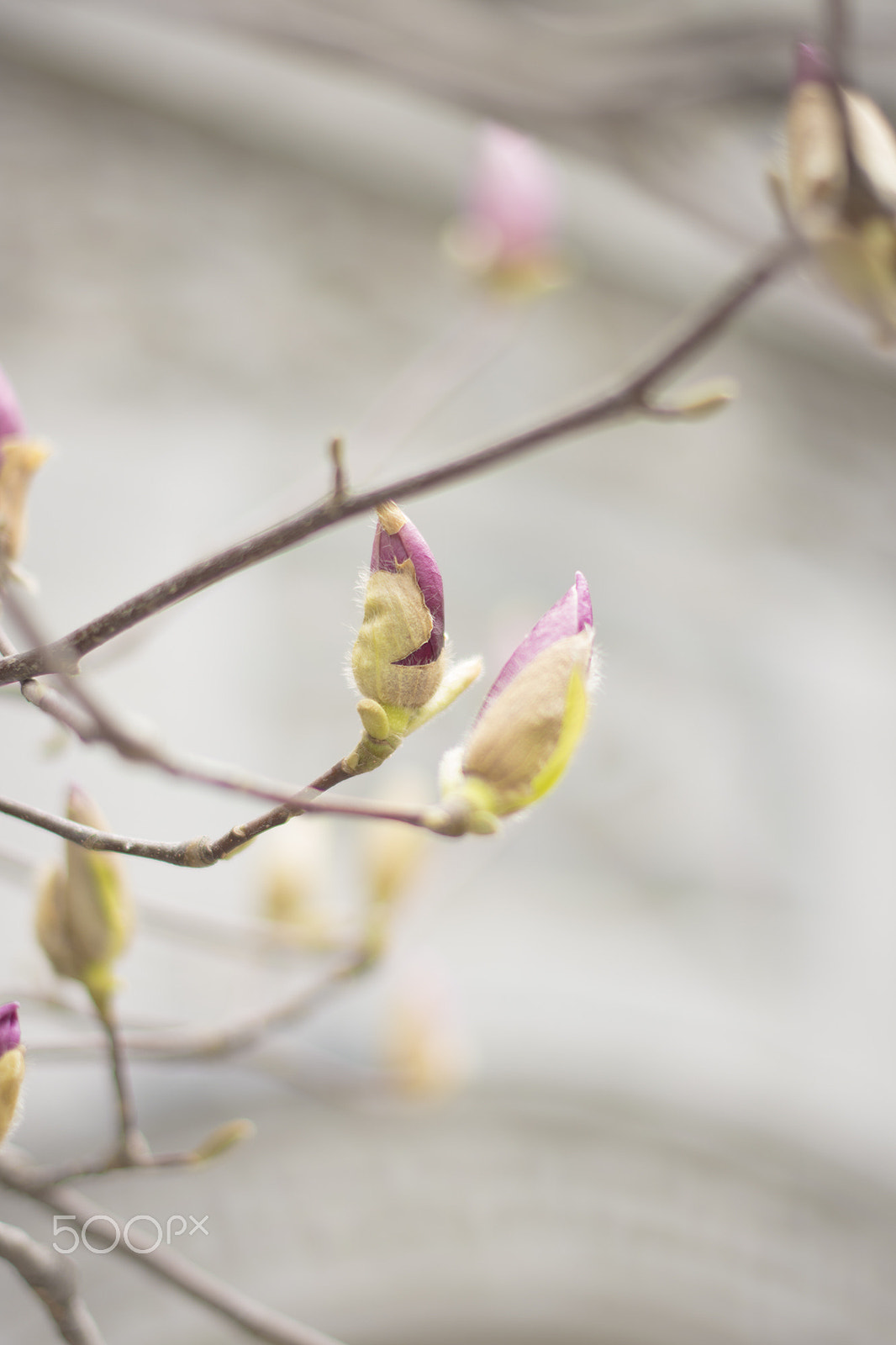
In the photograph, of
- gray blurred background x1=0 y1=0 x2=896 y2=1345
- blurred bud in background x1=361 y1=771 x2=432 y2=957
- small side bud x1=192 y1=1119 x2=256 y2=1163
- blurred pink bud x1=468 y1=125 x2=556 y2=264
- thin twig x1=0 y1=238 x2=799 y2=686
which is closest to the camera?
thin twig x1=0 y1=238 x2=799 y2=686

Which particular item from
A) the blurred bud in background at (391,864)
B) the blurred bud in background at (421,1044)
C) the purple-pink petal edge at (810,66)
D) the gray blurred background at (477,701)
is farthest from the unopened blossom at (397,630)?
the gray blurred background at (477,701)

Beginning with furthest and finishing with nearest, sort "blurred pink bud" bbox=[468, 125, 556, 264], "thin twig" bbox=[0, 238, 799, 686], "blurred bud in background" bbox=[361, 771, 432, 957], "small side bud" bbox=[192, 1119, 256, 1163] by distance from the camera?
"blurred pink bud" bbox=[468, 125, 556, 264]
"blurred bud in background" bbox=[361, 771, 432, 957]
"small side bud" bbox=[192, 1119, 256, 1163]
"thin twig" bbox=[0, 238, 799, 686]

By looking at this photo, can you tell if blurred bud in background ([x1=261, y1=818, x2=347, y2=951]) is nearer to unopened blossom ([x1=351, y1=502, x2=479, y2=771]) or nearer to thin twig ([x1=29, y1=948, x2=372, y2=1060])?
thin twig ([x1=29, y1=948, x2=372, y2=1060])

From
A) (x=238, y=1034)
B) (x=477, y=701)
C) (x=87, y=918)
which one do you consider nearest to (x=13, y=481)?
(x=87, y=918)

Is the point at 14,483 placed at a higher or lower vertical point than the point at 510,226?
lower

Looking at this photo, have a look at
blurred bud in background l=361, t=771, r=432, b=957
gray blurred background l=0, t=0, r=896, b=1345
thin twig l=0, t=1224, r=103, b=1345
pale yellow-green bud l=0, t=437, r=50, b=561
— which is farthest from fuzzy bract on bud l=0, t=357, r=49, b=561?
gray blurred background l=0, t=0, r=896, b=1345

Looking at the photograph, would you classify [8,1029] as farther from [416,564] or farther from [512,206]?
[512,206]

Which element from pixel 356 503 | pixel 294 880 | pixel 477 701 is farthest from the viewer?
pixel 477 701
